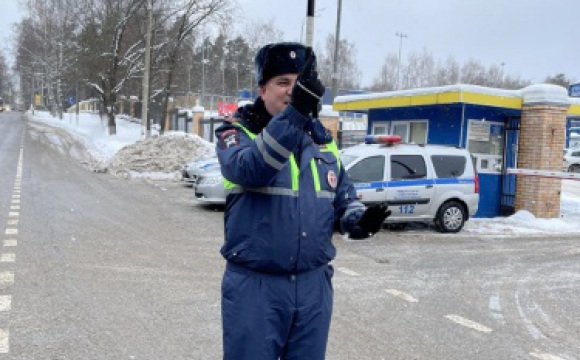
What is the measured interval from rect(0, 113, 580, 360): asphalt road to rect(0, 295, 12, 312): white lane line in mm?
32

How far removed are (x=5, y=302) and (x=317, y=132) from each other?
4.47 meters

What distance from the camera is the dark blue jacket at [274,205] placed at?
216 cm

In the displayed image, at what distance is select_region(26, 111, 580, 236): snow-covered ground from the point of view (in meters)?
12.9

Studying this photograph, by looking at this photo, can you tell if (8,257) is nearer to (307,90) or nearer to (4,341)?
(4,341)

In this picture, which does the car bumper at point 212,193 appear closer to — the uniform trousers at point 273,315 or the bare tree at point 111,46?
the uniform trousers at point 273,315

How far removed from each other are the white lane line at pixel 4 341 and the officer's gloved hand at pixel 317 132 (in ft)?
11.0

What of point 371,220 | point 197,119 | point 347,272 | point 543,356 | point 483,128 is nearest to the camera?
point 371,220

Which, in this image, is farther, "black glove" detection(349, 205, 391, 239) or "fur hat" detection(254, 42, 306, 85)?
"black glove" detection(349, 205, 391, 239)

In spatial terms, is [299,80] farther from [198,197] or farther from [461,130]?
[461,130]

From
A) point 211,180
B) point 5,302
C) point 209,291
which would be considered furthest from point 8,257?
point 211,180

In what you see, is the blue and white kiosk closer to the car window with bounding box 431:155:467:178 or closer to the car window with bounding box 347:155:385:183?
the car window with bounding box 431:155:467:178

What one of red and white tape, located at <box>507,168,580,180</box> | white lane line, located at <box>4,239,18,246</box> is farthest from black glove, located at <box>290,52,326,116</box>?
red and white tape, located at <box>507,168,580,180</box>

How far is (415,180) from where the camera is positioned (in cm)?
1114

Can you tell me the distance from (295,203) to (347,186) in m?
0.50
